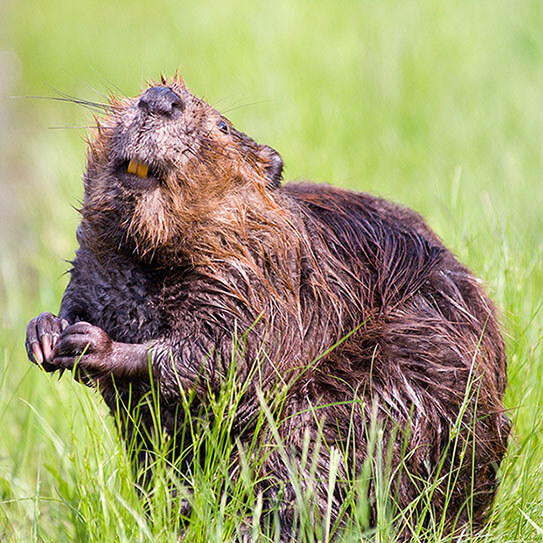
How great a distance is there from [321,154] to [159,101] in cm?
312

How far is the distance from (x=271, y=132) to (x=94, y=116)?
3098 mm

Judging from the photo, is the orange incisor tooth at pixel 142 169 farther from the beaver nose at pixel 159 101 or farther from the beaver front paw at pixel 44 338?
the beaver front paw at pixel 44 338

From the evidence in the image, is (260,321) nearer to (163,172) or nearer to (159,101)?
(163,172)

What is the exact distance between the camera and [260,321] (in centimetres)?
255

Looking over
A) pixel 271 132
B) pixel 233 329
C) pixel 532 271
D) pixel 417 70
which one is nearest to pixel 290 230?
pixel 233 329

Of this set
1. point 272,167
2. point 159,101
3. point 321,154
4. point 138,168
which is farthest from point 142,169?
point 321,154

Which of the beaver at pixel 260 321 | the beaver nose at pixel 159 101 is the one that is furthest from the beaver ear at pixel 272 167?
the beaver nose at pixel 159 101

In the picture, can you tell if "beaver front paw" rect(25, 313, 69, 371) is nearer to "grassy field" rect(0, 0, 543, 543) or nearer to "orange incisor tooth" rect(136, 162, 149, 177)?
"grassy field" rect(0, 0, 543, 543)

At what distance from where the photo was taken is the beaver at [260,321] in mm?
2459

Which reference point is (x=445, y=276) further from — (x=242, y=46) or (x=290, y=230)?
(x=242, y=46)

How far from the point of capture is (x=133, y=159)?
2.44 meters

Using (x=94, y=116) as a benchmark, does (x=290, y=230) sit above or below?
below

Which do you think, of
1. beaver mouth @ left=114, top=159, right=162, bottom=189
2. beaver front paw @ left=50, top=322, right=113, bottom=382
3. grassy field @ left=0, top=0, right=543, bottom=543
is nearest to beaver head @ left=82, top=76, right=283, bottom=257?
beaver mouth @ left=114, top=159, right=162, bottom=189

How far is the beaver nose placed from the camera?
2434 mm
